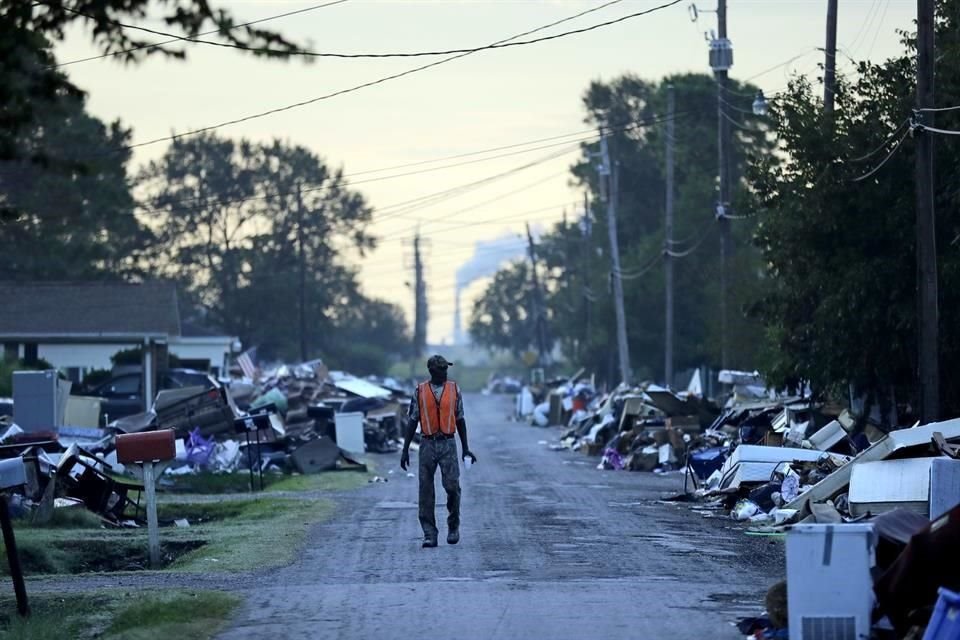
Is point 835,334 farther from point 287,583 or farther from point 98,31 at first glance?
point 98,31

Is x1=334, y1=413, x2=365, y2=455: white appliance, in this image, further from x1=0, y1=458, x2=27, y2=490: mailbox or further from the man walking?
the man walking

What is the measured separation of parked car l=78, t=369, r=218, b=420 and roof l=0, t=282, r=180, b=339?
2.49 meters

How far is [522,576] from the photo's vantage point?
14.0 metres

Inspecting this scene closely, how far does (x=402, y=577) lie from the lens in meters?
14.0

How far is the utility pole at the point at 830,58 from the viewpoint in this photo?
30.3 meters

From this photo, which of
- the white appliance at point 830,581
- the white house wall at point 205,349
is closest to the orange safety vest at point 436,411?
the white appliance at point 830,581

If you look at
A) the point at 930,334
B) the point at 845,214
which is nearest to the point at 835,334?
the point at 845,214

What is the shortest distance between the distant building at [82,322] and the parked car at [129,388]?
1577 millimetres

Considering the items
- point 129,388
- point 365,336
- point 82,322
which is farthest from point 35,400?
point 365,336

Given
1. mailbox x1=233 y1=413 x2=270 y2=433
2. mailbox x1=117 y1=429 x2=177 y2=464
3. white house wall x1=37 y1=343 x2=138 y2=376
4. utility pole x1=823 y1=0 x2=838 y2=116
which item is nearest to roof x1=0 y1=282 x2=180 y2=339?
white house wall x1=37 y1=343 x2=138 y2=376

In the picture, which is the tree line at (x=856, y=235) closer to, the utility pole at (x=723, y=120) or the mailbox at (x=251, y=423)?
the utility pole at (x=723, y=120)

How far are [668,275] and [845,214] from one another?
994 inches

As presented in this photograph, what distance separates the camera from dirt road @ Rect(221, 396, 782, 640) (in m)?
11.1

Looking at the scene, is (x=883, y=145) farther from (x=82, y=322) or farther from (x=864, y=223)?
(x=82, y=322)
